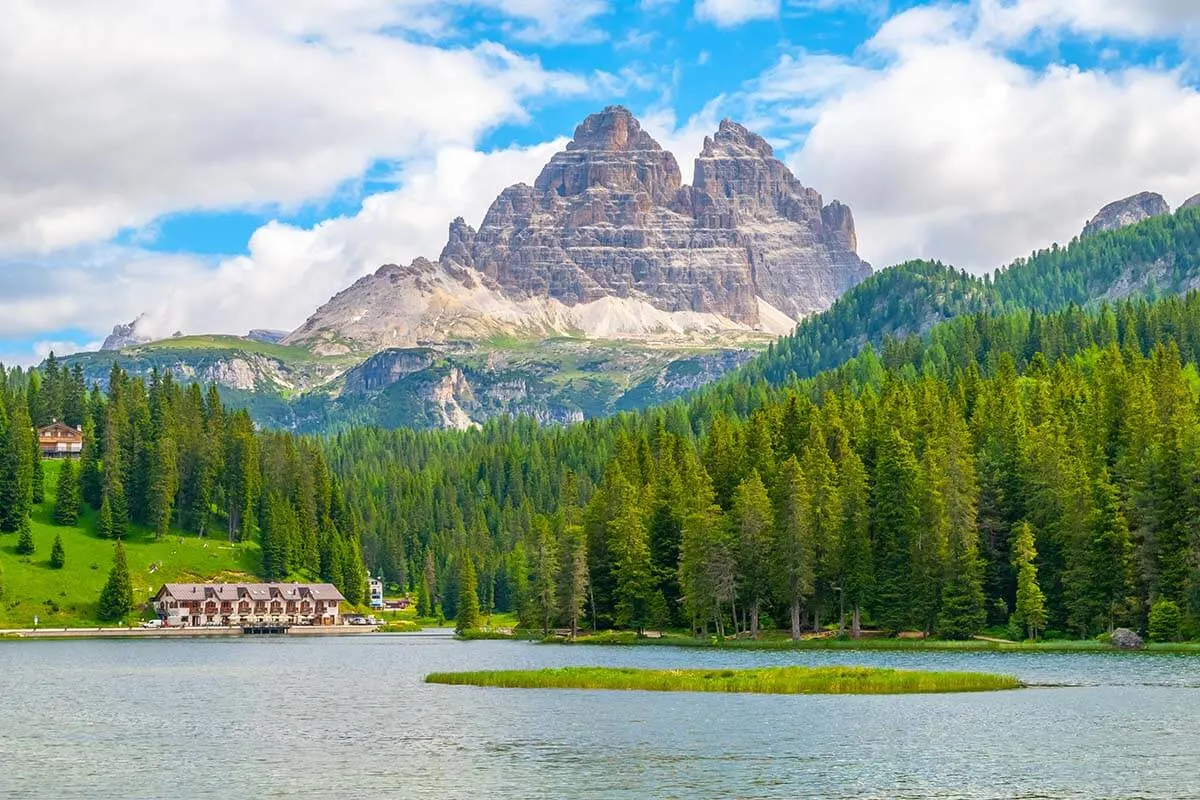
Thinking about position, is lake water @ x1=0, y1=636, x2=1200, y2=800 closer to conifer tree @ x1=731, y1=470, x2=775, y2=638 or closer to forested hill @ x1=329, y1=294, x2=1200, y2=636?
forested hill @ x1=329, y1=294, x2=1200, y2=636

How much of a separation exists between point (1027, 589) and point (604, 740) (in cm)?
7307

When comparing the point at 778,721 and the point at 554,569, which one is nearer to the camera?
the point at 778,721

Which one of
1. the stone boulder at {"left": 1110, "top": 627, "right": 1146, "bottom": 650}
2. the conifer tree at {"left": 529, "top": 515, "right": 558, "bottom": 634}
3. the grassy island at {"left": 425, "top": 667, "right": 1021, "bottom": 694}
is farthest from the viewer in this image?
the conifer tree at {"left": 529, "top": 515, "right": 558, "bottom": 634}

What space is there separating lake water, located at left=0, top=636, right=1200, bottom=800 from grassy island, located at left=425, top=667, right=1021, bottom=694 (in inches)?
99.1

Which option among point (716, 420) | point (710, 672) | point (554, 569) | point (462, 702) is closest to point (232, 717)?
Result: point (462, 702)

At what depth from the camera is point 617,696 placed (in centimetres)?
10194

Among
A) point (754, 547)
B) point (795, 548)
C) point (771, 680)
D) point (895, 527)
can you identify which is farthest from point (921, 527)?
point (771, 680)

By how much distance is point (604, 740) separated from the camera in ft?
259

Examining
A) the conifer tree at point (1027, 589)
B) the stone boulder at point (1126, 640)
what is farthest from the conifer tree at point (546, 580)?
the stone boulder at point (1126, 640)

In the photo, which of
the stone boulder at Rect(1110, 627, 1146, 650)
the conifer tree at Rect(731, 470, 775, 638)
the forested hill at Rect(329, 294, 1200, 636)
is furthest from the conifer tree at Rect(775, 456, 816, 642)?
the stone boulder at Rect(1110, 627, 1146, 650)

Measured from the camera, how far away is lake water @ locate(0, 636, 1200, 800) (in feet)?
211

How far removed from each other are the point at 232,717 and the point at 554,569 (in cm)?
7940

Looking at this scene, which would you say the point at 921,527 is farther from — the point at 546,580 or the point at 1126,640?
the point at 546,580

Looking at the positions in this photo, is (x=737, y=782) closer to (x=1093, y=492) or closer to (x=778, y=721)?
(x=778, y=721)
